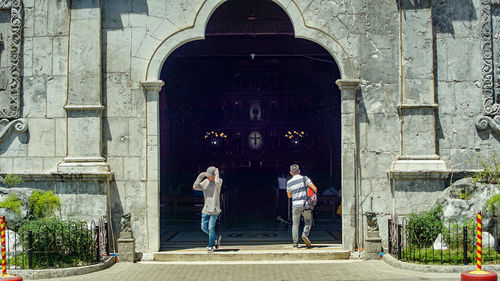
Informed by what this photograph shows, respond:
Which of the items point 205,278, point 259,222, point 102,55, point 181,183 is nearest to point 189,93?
point 181,183

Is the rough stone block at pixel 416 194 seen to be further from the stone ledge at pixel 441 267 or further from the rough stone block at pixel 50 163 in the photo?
the rough stone block at pixel 50 163

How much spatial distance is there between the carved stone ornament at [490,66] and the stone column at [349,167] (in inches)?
109

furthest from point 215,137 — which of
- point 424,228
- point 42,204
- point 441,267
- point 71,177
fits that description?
point 441,267

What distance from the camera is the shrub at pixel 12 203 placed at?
1264 cm

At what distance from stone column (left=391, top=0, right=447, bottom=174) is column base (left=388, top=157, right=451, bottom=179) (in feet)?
0.13

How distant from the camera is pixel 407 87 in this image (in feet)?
44.6

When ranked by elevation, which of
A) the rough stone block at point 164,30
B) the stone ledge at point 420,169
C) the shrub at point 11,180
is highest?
the rough stone block at point 164,30

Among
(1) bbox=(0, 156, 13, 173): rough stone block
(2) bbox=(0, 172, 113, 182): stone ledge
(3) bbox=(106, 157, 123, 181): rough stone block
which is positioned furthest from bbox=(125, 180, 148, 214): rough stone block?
(1) bbox=(0, 156, 13, 173): rough stone block

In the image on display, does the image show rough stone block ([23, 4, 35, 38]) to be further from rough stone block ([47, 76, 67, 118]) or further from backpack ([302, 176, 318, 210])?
backpack ([302, 176, 318, 210])

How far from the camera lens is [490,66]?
13711 millimetres

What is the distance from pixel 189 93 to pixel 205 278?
1542 centimetres

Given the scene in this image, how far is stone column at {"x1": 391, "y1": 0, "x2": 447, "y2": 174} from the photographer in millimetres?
13516

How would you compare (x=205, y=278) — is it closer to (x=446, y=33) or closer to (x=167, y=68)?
(x=446, y=33)

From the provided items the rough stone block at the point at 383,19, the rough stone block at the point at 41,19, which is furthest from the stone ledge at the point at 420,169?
the rough stone block at the point at 41,19
